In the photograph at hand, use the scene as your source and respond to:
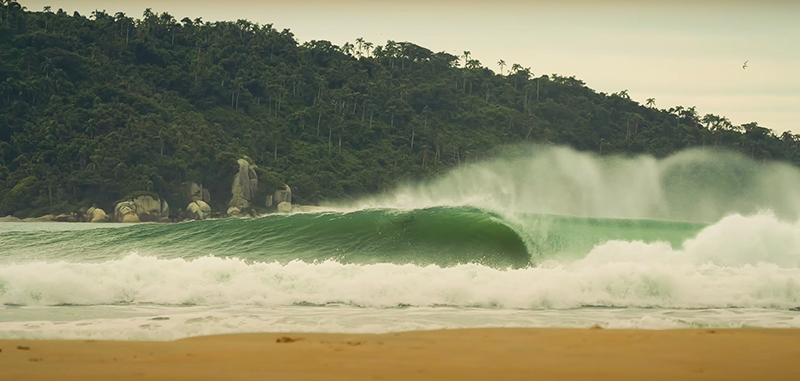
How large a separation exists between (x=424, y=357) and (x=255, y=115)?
3920 inches

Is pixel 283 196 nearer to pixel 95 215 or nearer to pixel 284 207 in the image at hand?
pixel 284 207

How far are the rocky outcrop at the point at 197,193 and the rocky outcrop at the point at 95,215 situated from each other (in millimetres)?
10071

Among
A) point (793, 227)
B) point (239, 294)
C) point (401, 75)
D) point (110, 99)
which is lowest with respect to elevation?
point (239, 294)

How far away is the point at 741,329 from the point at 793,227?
1010cm

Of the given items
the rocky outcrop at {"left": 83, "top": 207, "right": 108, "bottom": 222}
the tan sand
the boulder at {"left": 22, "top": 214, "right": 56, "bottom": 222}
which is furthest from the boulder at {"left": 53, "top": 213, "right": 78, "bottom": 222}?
the tan sand

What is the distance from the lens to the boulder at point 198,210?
73.3 m

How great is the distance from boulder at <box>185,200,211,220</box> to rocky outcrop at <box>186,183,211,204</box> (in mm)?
2944

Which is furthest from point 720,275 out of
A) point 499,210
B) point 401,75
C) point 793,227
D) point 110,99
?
point 401,75

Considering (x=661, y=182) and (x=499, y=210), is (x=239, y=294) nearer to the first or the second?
(x=499, y=210)

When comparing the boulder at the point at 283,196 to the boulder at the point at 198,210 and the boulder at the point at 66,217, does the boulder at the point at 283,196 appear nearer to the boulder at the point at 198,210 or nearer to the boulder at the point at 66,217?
the boulder at the point at 198,210

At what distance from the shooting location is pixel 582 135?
406 ft

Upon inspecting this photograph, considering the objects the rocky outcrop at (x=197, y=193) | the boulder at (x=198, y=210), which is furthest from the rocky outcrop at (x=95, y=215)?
the rocky outcrop at (x=197, y=193)

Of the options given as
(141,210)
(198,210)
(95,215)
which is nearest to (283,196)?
(198,210)

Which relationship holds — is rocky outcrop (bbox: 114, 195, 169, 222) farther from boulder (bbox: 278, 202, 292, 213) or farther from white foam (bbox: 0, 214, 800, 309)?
white foam (bbox: 0, 214, 800, 309)
